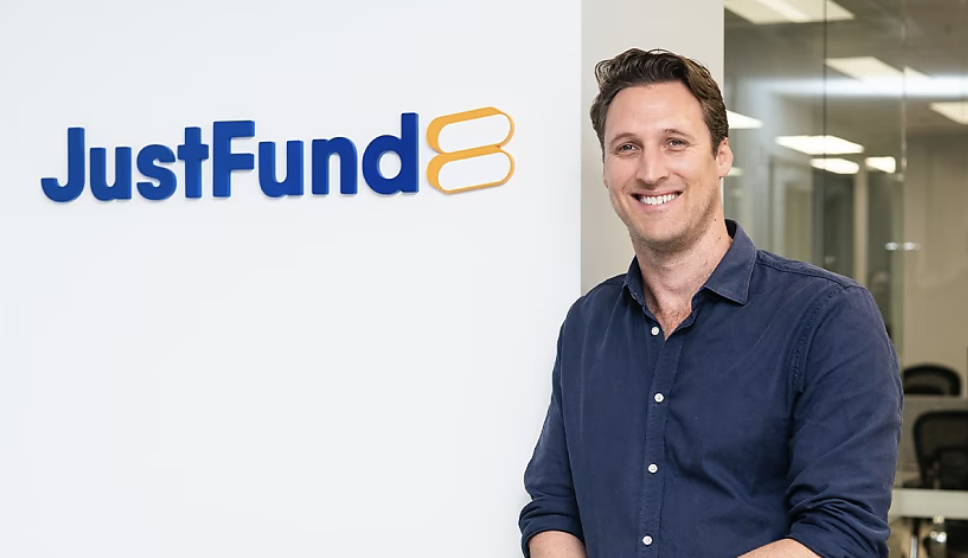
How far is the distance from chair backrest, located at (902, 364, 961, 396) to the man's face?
8.05 meters

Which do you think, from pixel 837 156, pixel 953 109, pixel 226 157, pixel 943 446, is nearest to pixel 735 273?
pixel 226 157

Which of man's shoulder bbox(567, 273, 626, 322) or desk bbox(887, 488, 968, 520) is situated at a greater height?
man's shoulder bbox(567, 273, 626, 322)

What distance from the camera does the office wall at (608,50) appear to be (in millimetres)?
2766

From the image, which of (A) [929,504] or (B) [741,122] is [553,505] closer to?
(B) [741,122]

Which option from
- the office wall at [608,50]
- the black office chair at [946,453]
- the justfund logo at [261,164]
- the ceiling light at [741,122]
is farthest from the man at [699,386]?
the black office chair at [946,453]

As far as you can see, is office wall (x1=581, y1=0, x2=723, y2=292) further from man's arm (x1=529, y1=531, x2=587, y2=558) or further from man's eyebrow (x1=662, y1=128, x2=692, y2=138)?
man's arm (x1=529, y1=531, x2=587, y2=558)

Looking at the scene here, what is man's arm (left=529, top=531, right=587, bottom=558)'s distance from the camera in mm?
2408

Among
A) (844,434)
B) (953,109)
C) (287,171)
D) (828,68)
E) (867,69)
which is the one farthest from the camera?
(953,109)

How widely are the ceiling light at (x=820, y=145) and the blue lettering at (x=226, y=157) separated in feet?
13.8

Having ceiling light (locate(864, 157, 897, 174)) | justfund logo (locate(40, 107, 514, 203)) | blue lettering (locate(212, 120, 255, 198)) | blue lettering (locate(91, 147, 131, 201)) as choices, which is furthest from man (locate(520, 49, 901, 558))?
ceiling light (locate(864, 157, 897, 174))

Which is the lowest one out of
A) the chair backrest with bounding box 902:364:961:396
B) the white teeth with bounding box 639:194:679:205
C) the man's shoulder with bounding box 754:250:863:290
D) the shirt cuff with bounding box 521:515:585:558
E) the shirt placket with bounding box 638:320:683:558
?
the chair backrest with bounding box 902:364:961:396

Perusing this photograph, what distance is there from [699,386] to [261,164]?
4.03 feet

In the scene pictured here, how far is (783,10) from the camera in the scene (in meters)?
6.61

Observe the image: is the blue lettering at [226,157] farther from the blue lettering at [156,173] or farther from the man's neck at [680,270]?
the man's neck at [680,270]
